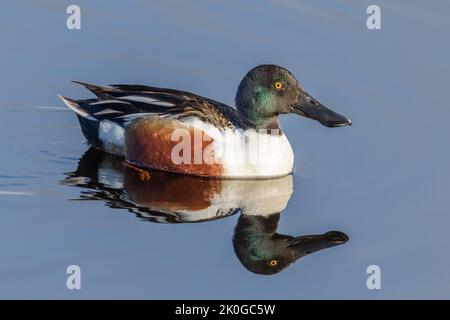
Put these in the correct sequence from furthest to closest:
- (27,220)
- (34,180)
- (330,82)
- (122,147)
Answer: (330,82) < (122,147) < (34,180) < (27,220)

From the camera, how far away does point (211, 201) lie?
37.9ft

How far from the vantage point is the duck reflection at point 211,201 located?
10.6 m

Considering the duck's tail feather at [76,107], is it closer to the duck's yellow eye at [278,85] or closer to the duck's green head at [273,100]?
the duck's green head at [273,100]

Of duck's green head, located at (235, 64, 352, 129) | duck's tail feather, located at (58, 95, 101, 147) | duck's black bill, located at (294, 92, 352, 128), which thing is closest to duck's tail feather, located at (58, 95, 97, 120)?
duck's tail feather, located at (58, 95, 101, 147)

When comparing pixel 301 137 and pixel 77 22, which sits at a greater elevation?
pixel 77 22

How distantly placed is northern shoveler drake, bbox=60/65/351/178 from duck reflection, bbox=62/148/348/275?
134mm

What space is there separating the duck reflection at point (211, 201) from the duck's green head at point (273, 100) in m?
0.65

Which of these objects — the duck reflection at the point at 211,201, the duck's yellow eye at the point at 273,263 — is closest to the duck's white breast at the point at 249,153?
the duck reflection at the point at 211,201

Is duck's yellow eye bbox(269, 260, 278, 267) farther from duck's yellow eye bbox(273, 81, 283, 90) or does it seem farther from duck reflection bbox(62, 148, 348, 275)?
duck's yellow eye bbox(273, 81, 283, 90)

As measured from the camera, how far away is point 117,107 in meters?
12.7

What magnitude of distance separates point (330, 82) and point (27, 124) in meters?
3.32

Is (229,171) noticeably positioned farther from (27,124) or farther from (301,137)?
(27,124)

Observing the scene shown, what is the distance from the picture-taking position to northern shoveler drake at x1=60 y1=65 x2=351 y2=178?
1206cm

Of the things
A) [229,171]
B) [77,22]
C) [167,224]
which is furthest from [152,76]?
[167,224]
